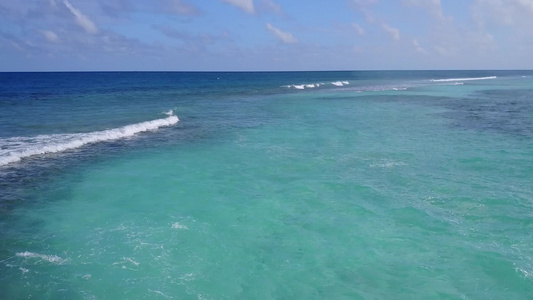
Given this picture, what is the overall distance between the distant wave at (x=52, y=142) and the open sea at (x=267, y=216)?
120mm

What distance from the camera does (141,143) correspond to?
24.7 m

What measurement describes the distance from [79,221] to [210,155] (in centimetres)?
936

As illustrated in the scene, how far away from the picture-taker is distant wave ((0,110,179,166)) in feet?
68.2

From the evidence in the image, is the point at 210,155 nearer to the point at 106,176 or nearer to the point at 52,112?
the point at 106,176

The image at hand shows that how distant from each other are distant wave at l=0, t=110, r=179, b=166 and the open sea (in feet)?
0.39

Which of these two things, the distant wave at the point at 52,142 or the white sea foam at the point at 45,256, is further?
the distant wave at the point at 52,142

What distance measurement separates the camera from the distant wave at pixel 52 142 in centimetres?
2078

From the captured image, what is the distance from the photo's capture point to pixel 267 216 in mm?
13531

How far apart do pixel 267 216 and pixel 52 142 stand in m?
16.1

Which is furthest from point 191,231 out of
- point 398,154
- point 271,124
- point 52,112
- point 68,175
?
point 52,112

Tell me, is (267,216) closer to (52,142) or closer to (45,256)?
(45,256)

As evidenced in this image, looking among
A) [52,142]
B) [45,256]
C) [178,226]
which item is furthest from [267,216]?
[52,142]

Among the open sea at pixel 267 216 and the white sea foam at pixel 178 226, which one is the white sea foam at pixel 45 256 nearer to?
the open sea at pixel 267 216

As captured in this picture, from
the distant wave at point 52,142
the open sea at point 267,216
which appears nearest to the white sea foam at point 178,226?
the open sea at point 267,216
